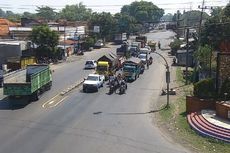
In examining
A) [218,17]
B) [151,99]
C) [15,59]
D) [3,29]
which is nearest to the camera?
[151,99]

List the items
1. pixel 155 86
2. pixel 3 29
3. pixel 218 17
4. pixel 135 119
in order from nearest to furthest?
pixel 135 119 < pixel 155 86 < pixel 218 17 < pixel 3 29

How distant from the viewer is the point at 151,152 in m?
23.5

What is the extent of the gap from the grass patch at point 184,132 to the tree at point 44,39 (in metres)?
36.2

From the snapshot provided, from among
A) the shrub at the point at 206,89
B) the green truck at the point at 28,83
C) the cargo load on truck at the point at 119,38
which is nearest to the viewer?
the shrub at the point at 206,89

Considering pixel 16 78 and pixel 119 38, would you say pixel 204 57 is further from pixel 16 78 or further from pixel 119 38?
pixel 119 38

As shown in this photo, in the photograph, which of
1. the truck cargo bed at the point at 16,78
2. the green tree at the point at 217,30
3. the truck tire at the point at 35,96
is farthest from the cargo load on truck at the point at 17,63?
the green tree at the point at 217,30

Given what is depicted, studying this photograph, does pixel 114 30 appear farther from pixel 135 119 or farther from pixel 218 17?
pixel 135 119

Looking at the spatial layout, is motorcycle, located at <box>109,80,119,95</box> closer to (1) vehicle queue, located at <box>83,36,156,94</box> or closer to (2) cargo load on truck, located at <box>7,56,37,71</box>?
(1) vehicle queue, located at <box>83,36,156,94</box>

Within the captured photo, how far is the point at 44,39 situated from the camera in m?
70.2

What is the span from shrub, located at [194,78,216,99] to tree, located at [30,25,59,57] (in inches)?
1573

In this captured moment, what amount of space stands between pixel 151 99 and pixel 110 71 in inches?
515

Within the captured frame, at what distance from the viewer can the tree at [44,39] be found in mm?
69938

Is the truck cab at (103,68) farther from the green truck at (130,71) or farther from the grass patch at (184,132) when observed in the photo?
the grass patch at (184,132)

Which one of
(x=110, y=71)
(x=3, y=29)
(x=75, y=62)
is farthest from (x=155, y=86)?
(x=3, y=29)
